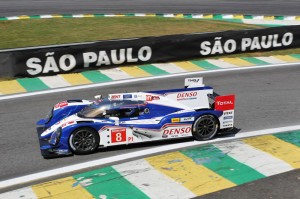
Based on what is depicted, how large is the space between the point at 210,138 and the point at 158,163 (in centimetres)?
200

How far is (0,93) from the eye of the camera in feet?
56.3

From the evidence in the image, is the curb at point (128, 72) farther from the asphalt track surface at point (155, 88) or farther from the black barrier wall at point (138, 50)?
the asphalt track surface at point (155, 88)

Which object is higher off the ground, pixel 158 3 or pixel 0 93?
pixel 158 3

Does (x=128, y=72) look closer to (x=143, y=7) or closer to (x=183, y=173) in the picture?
(x=183, y=173)

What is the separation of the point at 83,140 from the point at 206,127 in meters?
3.14

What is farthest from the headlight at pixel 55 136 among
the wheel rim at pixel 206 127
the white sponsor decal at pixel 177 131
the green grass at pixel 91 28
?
the green grass at pixel 91 28

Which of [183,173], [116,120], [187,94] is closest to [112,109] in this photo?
[116,120]

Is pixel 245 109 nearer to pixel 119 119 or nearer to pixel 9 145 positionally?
pixel 119 119

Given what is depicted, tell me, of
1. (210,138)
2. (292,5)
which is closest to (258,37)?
(210,138)

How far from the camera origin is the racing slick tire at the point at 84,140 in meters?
11.7

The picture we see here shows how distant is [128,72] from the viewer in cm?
1950

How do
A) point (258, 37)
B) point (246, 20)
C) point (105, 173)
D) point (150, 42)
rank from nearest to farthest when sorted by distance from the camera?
point (105, 173)
point (150, 42)
point (258, 37)
point (246, 20)

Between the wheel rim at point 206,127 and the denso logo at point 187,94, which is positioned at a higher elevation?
the denso logo at point 187,94

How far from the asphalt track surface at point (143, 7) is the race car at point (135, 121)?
19971mm
